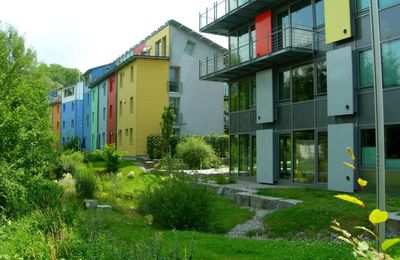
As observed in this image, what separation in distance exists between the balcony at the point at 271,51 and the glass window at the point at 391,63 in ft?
10.4

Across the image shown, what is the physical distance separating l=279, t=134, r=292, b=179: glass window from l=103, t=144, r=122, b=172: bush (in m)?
9.80

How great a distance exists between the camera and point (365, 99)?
50.6ft

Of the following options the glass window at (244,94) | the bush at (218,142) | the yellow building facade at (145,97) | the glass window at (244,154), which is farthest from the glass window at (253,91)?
the yellow building facade at (145,97)

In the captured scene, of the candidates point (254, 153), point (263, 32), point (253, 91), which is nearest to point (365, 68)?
point (263, 32)

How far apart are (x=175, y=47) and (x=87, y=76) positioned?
2320 cm

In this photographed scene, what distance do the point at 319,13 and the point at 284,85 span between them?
345 centimetres

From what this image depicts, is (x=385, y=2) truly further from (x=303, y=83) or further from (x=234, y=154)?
(x=234, y=154)

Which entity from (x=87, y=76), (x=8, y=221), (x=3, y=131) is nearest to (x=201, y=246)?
(x=8, y=221)

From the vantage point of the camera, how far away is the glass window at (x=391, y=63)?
14336 mm

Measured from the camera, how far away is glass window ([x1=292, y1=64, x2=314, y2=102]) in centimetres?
1825

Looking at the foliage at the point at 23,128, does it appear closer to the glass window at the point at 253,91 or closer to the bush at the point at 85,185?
the bush at the point at 85,185

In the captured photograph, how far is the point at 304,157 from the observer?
18.5 metres

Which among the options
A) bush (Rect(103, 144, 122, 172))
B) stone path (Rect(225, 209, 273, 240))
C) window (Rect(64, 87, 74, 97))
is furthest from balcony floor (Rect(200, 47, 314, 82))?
window (Rect(64, 87, 74, 97))

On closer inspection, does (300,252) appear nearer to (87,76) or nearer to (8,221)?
(8,221)
